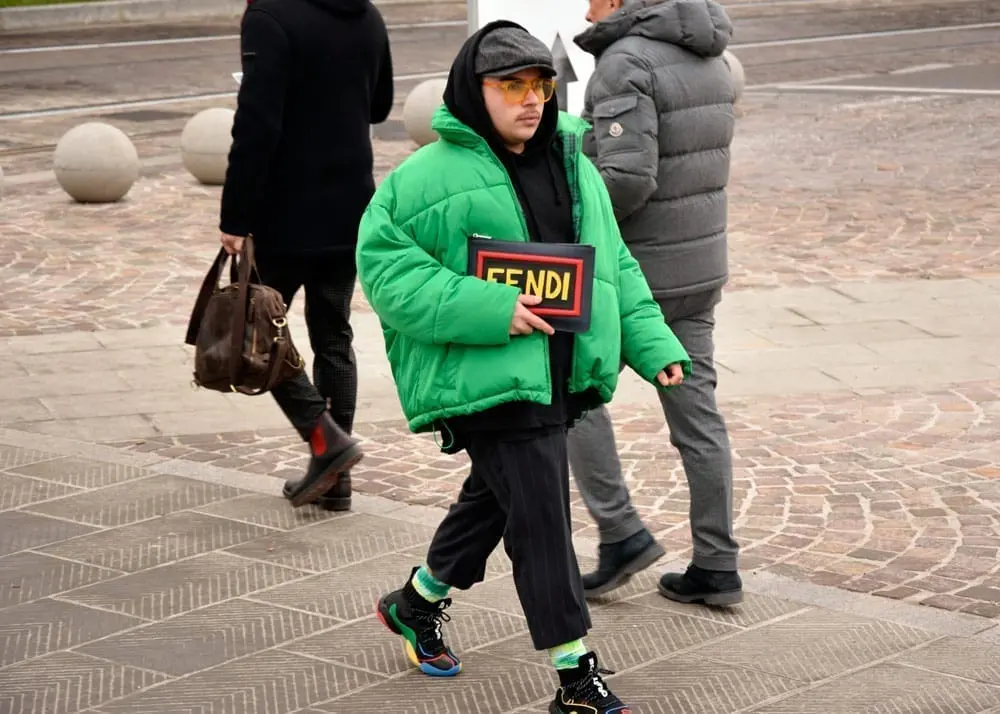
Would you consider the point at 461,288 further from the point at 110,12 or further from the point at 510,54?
the point at 110,12

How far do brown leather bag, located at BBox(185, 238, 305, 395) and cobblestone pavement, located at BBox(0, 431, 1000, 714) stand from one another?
549mm

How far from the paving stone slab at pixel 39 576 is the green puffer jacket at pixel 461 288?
1669mm

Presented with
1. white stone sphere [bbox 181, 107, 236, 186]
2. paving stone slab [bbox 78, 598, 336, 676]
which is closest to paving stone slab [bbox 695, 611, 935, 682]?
paving stone slab [bbox 78, 598, 336, 676]

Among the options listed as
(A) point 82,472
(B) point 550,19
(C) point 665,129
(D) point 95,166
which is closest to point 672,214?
(C) point 665,129

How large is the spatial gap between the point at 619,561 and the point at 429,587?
0.81 meters

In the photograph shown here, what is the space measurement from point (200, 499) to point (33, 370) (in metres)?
2.24

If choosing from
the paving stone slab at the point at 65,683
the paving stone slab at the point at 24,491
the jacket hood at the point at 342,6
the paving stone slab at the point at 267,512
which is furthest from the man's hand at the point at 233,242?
the paving stone slab at the point at 65,683

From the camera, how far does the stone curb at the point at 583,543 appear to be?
524 centimetres

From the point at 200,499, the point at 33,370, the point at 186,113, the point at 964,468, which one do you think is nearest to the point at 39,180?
the point at 186,113

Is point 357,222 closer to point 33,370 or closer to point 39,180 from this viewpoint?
point 33,370

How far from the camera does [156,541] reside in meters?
6.07

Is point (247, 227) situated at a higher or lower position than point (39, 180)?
higher

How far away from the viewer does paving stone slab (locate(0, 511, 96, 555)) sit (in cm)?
604

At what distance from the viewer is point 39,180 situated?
1450 centimetres
